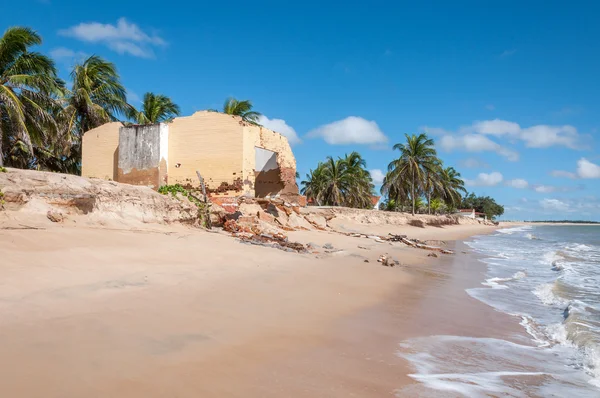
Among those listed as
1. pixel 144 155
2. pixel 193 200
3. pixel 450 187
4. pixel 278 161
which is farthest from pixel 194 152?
pixel 450 187

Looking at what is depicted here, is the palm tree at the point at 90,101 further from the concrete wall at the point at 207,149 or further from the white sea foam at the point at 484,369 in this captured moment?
the white sea foam at the point at 484,369

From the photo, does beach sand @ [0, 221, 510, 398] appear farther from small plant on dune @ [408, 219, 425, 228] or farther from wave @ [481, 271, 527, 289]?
small plant on dune @ [408, 219, 425, 228]

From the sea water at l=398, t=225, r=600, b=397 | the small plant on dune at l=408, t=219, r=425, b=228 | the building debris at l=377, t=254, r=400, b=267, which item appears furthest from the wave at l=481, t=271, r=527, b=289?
the small plant on dune at l=408, t=219, r=425, b=228

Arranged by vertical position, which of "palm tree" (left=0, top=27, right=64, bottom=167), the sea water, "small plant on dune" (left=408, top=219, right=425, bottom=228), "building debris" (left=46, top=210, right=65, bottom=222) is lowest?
the sea water

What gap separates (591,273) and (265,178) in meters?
11.4

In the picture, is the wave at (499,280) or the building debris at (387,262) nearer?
the wave at (499,280)

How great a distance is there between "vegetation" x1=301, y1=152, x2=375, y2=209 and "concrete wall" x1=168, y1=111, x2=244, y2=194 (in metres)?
26.0

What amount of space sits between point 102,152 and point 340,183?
1081 inches

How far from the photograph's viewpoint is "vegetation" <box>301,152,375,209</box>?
1563 inches

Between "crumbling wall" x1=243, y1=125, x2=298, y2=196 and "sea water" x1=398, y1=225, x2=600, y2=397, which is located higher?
"crumbling wall" x1=243, y1=125, x2=298, y2=196

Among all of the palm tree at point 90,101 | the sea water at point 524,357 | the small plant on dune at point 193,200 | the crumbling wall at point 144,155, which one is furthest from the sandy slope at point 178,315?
the palm tree at point 90,101

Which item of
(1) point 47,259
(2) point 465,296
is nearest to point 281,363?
(1) point 47,259

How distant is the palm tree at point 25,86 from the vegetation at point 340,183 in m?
26.0

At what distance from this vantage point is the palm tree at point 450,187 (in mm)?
45084
